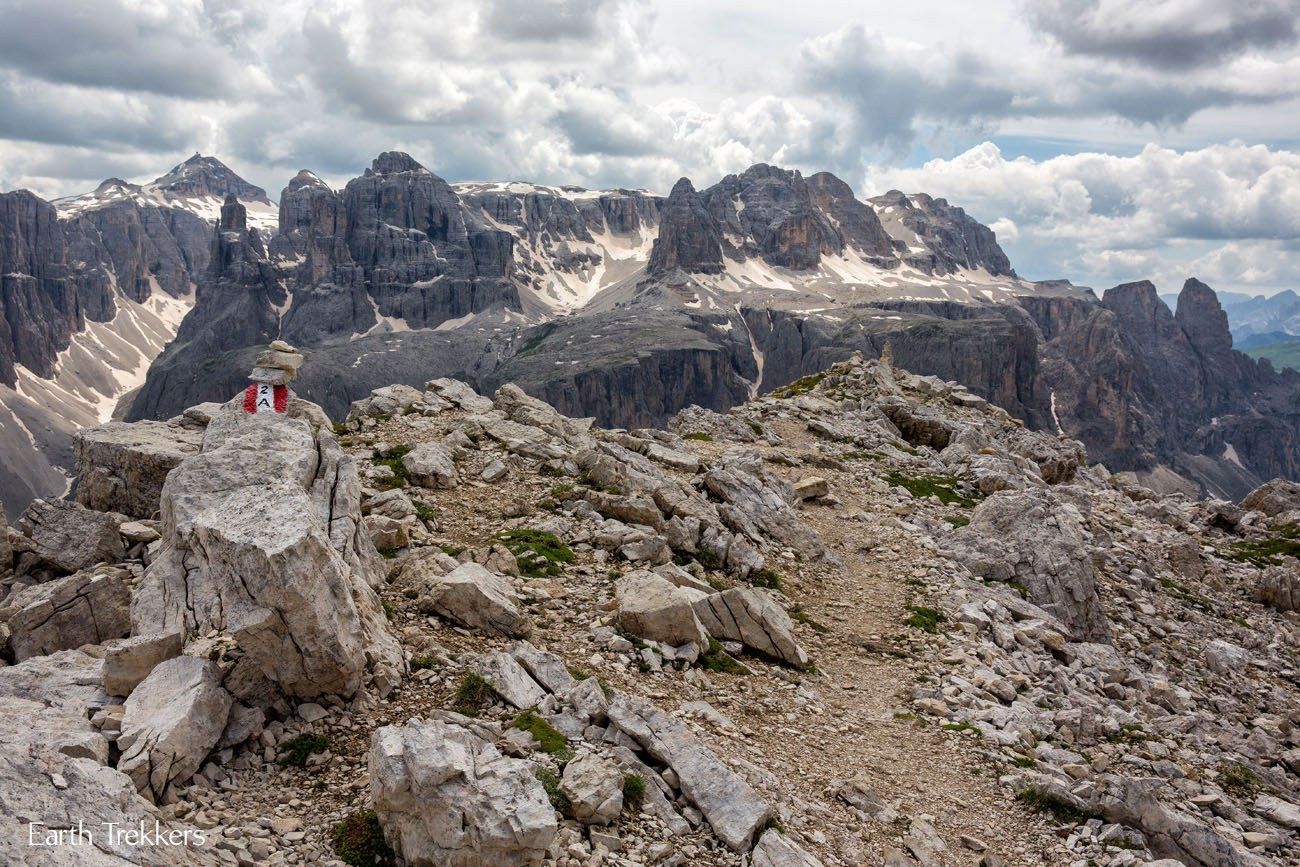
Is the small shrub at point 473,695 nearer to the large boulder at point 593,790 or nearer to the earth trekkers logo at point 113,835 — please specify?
the large boulder at point 593,790

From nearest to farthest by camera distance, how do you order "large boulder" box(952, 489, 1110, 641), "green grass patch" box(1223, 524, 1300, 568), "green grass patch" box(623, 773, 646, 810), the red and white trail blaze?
"green grass patch" box(623, 773, 646, 810)
the red and white trail blaze
"large boulder" box(952, 489, 1110, 641)
"green grass patch" box(1223, 524, 1300, 568)

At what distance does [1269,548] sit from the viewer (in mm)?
37062

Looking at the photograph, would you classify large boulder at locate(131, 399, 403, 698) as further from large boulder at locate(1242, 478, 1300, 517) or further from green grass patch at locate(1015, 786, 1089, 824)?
large boulder at locate(1242, 478, 1300, 517)

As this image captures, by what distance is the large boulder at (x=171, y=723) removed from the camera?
9836 millimetres

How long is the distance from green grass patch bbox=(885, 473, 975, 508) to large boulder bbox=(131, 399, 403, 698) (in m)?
26.7

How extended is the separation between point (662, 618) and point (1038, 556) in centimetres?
1609

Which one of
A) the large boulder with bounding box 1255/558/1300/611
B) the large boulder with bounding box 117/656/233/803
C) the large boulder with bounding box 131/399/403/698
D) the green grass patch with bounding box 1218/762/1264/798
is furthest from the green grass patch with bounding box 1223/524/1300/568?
the large boulder with bounding box 117/656/233/803

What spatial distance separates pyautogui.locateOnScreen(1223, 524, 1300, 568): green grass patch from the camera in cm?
3553

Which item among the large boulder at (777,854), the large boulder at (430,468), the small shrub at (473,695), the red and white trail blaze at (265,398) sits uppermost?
the red and white trail blaze at (265,398)

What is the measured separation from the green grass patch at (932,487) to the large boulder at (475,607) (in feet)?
78.7

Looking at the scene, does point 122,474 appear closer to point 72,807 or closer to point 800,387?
point 72,807

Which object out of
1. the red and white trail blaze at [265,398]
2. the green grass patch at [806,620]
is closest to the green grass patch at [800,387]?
the green grass patch at [806,620]

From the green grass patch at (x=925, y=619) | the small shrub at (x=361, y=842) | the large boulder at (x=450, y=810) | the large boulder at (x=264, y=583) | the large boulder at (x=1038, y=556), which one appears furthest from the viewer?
the large boulder at (x=1038, y=556)

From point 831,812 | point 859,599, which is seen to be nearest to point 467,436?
point 859,599
